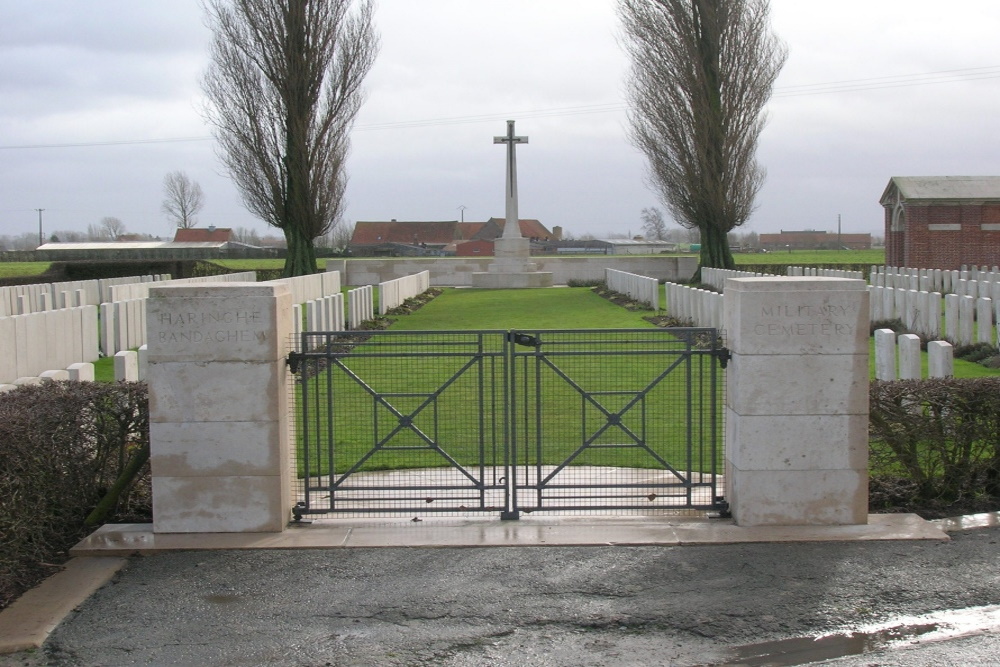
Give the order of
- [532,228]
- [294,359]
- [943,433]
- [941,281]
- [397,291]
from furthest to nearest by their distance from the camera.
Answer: [532,228] < [941,281] < [397,291] < [943,433] < [294,359]

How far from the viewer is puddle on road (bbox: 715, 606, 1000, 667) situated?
3.33 meters

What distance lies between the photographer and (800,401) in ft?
15.5

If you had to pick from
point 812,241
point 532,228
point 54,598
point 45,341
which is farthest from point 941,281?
point 812,241

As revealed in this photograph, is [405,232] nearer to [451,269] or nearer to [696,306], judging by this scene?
[451,269]

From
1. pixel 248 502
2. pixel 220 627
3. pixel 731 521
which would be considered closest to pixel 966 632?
pixel 731 521

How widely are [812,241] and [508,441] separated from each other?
94.6 metres

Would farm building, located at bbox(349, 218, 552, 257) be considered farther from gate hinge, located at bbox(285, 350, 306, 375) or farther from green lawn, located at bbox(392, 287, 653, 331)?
gate hinge, located at bbox(285, 350, 306, 375)

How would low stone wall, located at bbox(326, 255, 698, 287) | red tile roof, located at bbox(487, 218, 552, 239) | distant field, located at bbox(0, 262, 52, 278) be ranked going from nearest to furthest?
low stone wall, located at bbox(326, 255, 698, 287) → distant field, located at bbox(0, 262, 52, 278) → red tile roof, located at bbox(487, 218, 552, 239)

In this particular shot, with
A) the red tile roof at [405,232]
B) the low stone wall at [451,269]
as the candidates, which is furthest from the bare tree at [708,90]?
the red tile roof at [405,232]

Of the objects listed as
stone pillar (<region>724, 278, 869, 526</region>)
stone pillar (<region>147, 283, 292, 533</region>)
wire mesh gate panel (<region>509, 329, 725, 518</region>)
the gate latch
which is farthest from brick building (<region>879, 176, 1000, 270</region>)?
stone pillar (<region>147, 283, 292, 533</region>)

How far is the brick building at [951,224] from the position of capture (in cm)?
2914

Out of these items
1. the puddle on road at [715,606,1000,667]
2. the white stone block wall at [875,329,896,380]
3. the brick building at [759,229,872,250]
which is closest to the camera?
the puddle on road at [715,606,1000,667]

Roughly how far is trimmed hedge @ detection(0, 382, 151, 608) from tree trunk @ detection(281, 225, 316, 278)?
20.4 m

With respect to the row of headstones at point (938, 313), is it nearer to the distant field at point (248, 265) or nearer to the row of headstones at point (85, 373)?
the row of headstones at point (85, 373)
